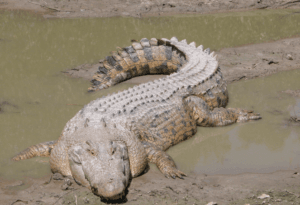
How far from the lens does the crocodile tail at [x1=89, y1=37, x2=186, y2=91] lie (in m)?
6.90

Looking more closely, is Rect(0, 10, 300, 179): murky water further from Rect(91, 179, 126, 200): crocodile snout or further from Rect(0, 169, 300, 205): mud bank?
Rect(91, 179, 126, 200): crocodile snout

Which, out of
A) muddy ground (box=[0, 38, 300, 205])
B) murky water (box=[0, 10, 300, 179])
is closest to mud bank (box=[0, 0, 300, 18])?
murky water (box=[0, 10, 300, 179])

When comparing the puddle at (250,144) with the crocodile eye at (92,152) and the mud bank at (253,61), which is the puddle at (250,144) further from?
the crocodile eye at (92,152)

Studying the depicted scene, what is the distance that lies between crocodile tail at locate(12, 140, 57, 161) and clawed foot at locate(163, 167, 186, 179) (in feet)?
5.18

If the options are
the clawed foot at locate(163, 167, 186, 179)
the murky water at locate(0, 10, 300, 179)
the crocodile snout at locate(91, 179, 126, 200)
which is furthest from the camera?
the murky water at locate(0, 10, 300, 179)

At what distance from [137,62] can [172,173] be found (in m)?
3.49

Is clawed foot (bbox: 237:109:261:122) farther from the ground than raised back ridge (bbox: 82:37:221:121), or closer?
closer

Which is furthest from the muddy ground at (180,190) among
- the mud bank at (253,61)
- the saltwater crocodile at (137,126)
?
the mud bank at (253,61)

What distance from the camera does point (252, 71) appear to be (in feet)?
25.1

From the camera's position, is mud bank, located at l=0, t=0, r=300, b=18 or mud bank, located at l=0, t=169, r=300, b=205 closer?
mud bank, located at l=0, t=169, r=300, b=205

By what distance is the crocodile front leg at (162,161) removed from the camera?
417cm

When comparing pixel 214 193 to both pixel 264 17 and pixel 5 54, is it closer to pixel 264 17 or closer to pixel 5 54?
pixel 5 54

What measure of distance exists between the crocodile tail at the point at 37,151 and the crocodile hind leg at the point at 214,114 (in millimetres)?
2166

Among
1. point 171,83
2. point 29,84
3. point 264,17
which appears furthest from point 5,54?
point 264,17
